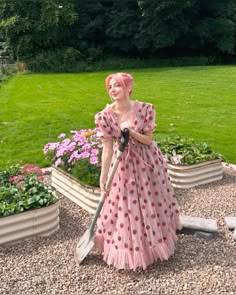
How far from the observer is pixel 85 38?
118ft

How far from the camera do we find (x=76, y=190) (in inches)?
209

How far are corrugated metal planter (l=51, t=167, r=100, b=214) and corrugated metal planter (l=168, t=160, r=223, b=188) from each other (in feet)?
4.55

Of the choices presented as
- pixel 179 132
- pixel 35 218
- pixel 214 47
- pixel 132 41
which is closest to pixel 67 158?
pixel 35 218

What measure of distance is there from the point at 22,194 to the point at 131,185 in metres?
1.64

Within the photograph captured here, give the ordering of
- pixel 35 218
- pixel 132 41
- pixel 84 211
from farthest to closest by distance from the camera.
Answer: pixel 132 41, pixel 84 211, pixel 35 218

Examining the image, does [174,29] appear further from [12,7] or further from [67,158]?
[67,158]

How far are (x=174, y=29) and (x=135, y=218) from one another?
34.7 metres

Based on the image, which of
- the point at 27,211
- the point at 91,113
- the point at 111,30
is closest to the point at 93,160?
the point at 27,211

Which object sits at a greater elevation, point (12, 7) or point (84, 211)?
point (12, 7)

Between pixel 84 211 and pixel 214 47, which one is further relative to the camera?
pixel 214 47

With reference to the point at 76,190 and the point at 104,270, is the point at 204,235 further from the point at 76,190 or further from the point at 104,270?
the point at 76,190

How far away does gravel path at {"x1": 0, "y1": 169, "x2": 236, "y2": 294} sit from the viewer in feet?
11.3

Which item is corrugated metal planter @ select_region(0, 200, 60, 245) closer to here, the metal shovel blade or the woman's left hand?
the metal shovel blade

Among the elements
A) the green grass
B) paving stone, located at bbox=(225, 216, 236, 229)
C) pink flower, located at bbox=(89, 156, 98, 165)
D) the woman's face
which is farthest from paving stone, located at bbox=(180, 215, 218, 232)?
the green grass
